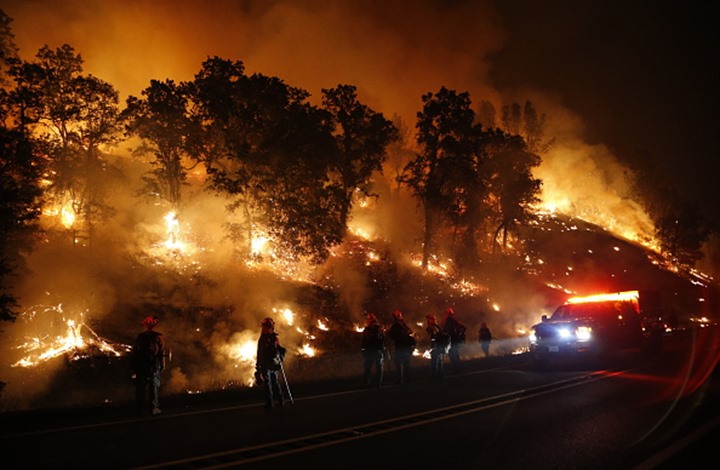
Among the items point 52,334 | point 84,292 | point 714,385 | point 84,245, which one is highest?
point 84,245

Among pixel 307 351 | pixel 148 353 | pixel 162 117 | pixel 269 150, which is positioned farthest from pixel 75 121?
pixel 148 353

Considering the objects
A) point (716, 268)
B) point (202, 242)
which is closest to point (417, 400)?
point (202, 242)

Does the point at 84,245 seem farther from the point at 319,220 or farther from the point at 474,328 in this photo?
the point at 474,328

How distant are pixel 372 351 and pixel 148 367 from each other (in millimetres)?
6019

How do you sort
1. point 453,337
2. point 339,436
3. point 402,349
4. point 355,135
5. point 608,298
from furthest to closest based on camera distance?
point 355,135 < point 608,298 < point 453,337 < point 402,349 < point 339,436

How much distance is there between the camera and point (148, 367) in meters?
10.0

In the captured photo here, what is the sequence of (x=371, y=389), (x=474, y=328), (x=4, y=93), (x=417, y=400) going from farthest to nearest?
1. (x=474, y=328)
2. (x=4, y=93)
3. (x=371, y=389)
4. (x=417, y=400)

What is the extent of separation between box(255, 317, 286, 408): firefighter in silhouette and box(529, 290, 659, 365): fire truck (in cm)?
996

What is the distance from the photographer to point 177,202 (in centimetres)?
2859

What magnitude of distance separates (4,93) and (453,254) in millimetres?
34505

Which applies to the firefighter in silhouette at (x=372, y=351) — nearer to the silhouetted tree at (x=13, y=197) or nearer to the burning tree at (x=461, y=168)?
the silhouetted tree at (x=13, y=197)

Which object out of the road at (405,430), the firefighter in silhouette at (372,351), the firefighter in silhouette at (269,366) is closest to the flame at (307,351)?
the firefighter in silhouette at (372,351)

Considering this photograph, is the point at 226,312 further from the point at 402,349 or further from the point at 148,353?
the point at 148,353

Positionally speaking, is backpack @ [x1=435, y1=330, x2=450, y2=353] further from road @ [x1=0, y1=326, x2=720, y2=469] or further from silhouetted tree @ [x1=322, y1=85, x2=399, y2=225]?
silhouetted tree @ [x1=322, y1=85, x2=399, y2=225]
